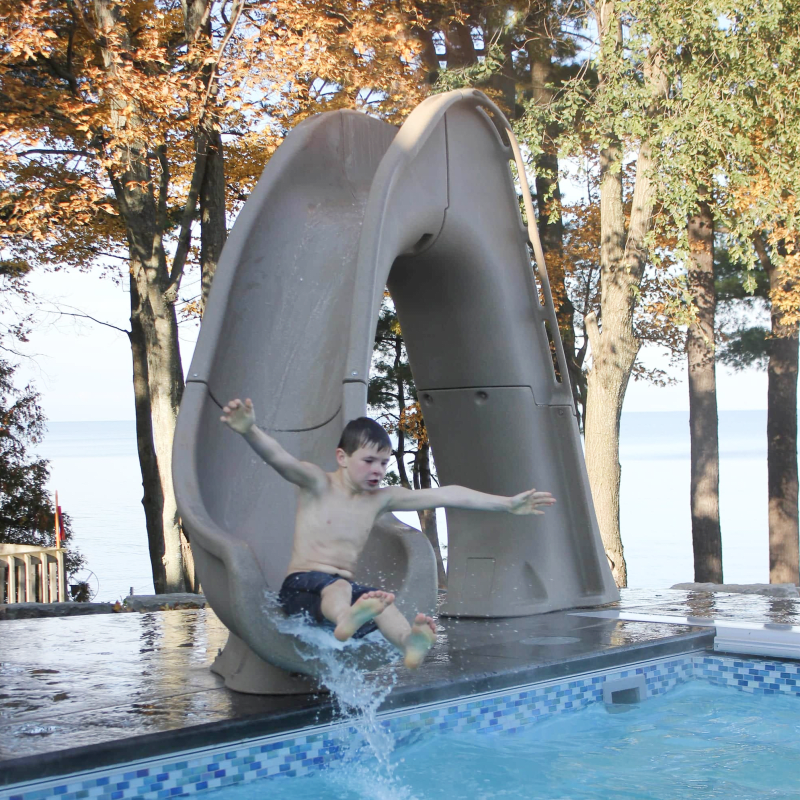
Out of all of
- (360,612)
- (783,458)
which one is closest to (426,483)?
(783,458)

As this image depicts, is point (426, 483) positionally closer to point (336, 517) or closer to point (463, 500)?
point (336, 517)

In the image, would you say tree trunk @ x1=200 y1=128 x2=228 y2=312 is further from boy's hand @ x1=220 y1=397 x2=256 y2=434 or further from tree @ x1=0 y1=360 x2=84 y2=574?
boy's hand @ x1=220 y1=397 x2=256 y2=434

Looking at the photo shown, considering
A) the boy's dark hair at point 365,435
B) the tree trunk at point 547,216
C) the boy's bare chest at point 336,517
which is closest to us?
the boy's dark hair at point 365,435

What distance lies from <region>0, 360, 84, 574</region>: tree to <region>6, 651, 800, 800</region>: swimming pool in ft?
40.0

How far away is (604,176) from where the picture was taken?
13094 mm

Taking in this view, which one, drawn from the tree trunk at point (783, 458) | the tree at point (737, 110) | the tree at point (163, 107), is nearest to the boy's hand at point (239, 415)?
the tree at point (163, 107)

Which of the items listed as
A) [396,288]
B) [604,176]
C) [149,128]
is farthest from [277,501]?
[604,176]

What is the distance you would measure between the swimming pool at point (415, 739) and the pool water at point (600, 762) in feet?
0.04

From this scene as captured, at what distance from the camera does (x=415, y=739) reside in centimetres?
471

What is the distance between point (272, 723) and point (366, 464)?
1145mm

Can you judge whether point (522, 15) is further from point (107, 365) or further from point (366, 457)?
point (366, 457)

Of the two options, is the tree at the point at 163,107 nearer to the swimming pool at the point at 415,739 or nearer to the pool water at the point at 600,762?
the swimming pool at the point at 415,739

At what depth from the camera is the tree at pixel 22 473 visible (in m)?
15.8

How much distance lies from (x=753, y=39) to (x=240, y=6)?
17.7 feet
